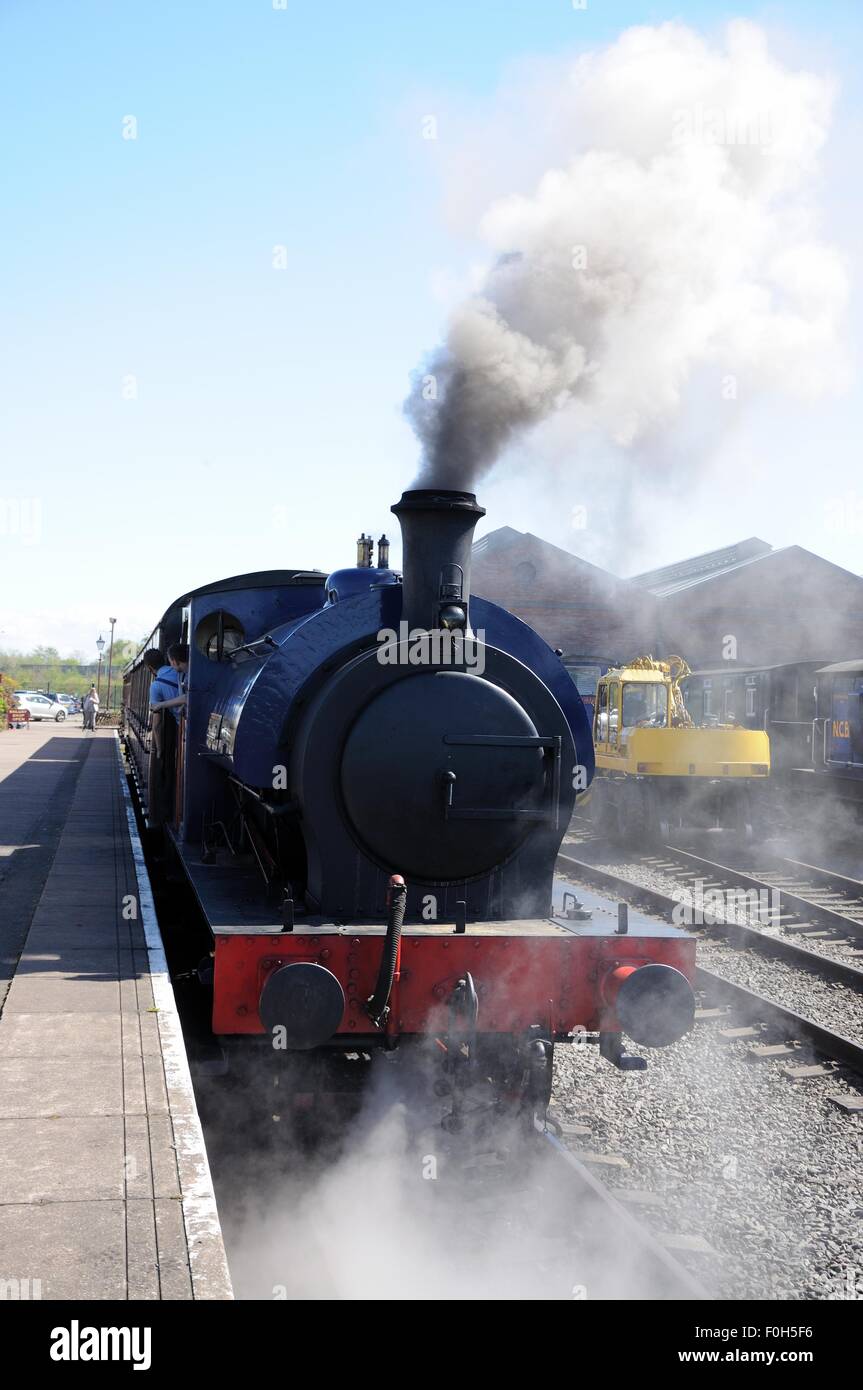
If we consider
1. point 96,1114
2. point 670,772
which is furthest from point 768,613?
point 96,1114

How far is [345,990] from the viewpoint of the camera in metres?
4.35

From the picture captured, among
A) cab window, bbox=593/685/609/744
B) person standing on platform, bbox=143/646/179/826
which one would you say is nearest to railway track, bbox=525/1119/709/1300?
person standing on platform, bbox=143/646/179/826

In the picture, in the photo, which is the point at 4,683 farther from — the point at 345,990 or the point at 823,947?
the point at 345,990

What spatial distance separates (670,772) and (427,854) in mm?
9996

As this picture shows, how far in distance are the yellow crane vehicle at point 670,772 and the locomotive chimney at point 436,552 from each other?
988 centimetres

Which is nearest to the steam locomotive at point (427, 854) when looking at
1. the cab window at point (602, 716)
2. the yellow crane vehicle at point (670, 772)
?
the yellow crane vehicle at point (670, 772)

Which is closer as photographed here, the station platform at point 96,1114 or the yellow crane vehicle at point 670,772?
the station platform at point 96,1114

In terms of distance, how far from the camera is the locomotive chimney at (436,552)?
474 cm

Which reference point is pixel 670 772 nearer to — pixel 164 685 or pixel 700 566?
pixel 164 685

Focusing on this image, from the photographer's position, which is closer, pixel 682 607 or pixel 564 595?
pixel 682 607

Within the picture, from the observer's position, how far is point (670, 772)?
14203 millimetres

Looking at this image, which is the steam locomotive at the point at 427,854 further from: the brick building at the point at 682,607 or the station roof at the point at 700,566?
the station roof at the point at 700,566

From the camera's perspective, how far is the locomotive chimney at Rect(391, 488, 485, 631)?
474 cm

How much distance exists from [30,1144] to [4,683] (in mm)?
37527
